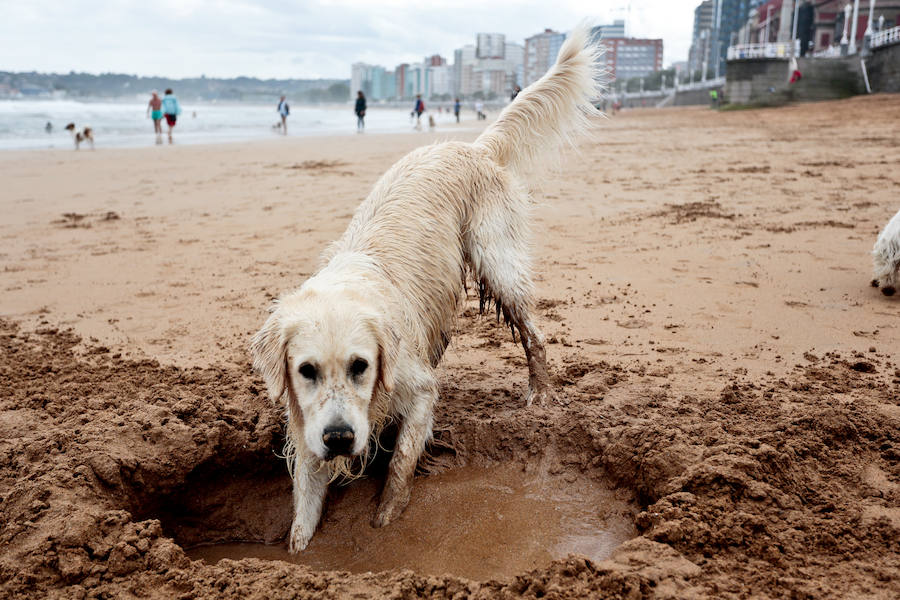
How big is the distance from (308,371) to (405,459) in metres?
0.87

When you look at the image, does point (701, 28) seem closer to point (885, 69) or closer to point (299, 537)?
point (885, 69)

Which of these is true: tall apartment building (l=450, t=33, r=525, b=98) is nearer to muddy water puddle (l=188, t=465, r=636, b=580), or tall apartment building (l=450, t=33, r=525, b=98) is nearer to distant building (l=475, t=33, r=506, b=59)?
distant building (l=475, t=33, r=506, b=59)

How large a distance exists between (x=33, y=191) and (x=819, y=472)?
14.4 meters

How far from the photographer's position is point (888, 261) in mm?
5832

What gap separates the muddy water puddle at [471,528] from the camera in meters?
3.27

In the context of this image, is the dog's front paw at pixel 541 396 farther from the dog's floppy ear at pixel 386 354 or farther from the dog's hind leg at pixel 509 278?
the dog's floppy ear at pixel 386 354

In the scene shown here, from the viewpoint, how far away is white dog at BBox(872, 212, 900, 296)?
5816 millimetres

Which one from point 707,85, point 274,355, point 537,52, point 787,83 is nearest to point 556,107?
point 274,355

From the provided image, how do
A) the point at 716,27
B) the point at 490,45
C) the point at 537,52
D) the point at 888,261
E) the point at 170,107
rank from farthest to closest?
the point at 490,45, the point at 537,52, the point at 716,27, the point at 170,107, the point at 888,261

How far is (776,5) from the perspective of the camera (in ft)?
292

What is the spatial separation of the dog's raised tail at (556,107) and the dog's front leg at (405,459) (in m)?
2.14

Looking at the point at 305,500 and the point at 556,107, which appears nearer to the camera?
the point at 305,500

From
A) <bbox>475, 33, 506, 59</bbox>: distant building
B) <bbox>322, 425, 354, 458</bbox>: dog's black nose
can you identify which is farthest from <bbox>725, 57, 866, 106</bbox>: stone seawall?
<bbox>475, 33, 506, 59</bbox>: distant building

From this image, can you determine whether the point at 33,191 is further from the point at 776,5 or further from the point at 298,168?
the point at 776,5
